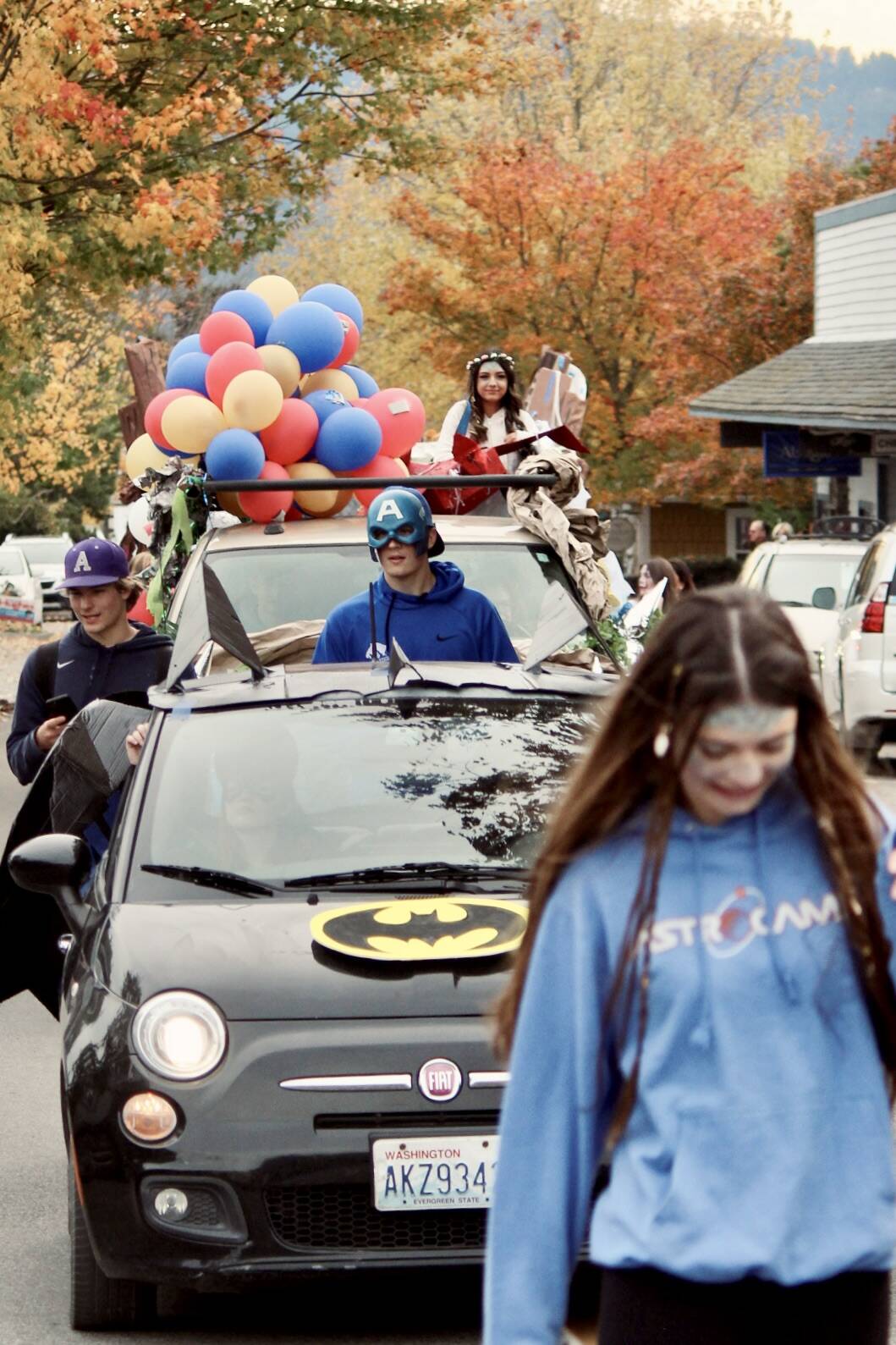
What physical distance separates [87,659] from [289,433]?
10.1ft

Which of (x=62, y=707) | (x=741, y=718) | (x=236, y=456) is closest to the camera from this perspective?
(x=741, y=718)

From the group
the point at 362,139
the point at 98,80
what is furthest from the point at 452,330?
the point at 98,80

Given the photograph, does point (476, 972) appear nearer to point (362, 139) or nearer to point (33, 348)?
point (33, 348)

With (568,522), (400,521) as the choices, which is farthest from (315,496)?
(400,521)

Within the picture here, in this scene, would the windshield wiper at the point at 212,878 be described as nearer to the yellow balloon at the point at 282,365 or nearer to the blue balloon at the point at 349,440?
the blue balloon at the point at 349,440

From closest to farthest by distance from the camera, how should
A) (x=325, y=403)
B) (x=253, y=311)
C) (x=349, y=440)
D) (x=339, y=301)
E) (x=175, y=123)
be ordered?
(x=349, y=440) < (x=325, y=403) < (x=253, y=311) < (x=339, y=301) < (x=175, y=123)

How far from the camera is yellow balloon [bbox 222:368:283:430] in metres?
10.4

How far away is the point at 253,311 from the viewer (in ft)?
36.5

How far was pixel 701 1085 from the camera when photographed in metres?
2.64

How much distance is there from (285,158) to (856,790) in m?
19.8

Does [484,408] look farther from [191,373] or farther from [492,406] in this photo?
[191,373]

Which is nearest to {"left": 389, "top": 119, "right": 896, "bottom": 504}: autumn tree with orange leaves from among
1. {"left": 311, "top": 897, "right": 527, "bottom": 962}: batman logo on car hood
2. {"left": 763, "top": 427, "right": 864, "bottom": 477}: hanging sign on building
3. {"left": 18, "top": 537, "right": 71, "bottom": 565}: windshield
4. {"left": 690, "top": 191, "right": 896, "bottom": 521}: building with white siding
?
{"left": 690, "top": 191, "right": 896, "bottom": 521}: building with white siding

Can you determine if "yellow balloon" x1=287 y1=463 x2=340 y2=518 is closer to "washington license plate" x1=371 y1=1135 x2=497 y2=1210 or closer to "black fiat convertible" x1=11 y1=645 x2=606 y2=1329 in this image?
"black fiat convertible" x1=11 y1=645 x2=606 y2=1329

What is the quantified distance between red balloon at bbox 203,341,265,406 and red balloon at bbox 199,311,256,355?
0.81 feet
